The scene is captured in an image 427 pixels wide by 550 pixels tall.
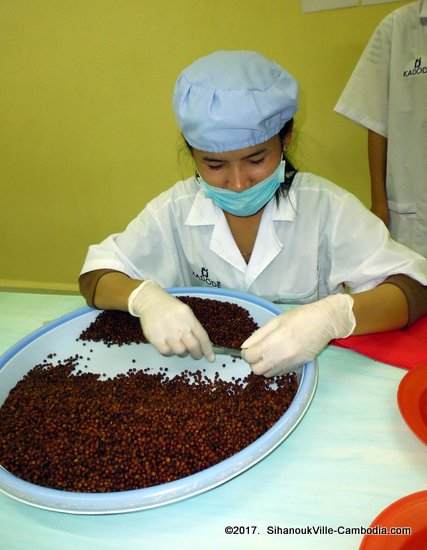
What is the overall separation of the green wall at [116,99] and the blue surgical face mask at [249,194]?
0.81 metres

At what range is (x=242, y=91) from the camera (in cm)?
98

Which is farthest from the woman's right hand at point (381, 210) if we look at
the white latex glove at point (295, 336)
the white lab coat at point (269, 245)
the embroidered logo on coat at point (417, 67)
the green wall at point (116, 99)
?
the white latex glove at point (295, 336)

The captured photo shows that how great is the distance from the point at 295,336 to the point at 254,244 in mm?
464

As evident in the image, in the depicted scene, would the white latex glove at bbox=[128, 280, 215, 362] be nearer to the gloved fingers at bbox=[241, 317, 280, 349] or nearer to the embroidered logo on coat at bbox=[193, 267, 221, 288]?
the gloved fingers at bbox=[241, 317, 280, 349]

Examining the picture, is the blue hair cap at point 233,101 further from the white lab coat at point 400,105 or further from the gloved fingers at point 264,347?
the white lab coat at point 400,105

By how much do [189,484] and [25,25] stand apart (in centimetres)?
231

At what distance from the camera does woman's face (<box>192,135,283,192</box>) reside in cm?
104

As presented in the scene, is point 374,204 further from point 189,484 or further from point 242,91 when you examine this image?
point 189,484

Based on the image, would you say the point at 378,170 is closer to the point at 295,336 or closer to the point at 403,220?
the point at 403,220

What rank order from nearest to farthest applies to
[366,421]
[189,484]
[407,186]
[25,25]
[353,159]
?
[189,484]
[366,421]
[407,186]
[353,159]
[25,25]

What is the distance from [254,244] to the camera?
127 cm

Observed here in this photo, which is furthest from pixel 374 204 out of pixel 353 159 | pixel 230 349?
pixel 230 349

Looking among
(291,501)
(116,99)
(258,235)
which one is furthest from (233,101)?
(116,99)

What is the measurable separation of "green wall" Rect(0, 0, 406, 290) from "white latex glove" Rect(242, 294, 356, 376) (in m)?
1.13
